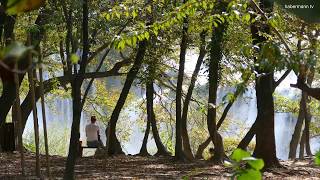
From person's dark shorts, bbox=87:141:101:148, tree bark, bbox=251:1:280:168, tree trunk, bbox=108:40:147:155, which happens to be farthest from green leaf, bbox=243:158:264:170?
person's dark shorts, bbox=87:141:101:148

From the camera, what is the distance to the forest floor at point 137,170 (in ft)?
28.9

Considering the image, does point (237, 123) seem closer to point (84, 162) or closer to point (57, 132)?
point (57, 132)

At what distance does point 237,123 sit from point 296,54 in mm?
22909

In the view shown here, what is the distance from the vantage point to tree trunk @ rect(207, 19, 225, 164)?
10.0m

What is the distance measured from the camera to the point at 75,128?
6605 mm

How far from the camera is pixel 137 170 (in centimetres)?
1006

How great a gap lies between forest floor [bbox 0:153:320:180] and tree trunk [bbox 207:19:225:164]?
72cm

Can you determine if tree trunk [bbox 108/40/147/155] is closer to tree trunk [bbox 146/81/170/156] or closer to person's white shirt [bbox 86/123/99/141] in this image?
tree trunk [bbox 146/81/170/156]

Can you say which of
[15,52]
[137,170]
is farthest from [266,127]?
[15,52]

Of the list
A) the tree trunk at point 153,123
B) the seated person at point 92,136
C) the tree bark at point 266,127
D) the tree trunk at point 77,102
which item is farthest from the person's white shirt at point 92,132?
the tree trunk at point 77,102

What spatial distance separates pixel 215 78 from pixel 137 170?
252cm

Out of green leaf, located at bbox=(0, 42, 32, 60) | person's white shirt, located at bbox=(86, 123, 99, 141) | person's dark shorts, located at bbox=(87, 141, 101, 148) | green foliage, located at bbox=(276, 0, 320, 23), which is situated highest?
green foliage, located at bbox=(276, 0, 320, 23)

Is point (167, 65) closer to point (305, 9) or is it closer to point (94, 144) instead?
point (94, 144)

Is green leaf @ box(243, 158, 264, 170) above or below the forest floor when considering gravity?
above
